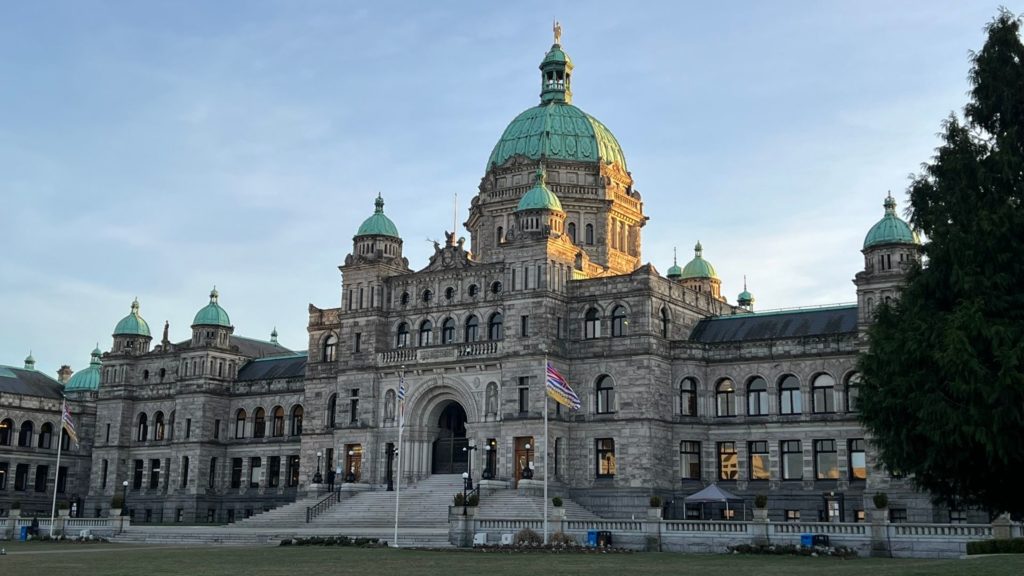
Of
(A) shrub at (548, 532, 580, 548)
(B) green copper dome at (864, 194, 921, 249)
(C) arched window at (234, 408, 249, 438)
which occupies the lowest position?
(A) shrub at (548, 532, 580, 548)

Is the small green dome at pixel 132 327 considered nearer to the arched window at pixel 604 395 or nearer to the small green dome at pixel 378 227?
the small green dome at pixel 378 227

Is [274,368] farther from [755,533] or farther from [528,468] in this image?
[755,533]

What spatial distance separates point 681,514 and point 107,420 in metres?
51.8

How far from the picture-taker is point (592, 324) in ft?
238

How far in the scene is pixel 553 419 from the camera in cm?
6988

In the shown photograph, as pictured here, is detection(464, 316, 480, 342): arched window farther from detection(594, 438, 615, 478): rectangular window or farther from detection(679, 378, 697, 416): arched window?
detection(679, 378, 697, 416): arched window

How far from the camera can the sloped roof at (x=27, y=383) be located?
105 m

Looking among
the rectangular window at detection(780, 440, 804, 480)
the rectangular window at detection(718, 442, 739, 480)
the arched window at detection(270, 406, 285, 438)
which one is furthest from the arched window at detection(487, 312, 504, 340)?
the arched window at detection(270, 406, 285, 438)

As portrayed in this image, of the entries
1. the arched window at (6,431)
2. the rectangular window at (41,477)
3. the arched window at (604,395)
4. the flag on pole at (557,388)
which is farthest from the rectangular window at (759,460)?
the arched window at (6,431)

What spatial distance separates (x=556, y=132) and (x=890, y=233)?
27.4m

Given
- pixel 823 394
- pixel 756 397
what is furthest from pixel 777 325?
pixel 823 394

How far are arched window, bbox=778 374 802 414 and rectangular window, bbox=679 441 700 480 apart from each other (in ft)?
18.5

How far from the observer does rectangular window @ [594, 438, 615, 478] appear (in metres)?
70.2

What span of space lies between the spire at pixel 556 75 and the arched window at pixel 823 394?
31373 mm
